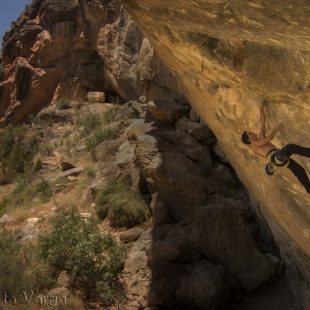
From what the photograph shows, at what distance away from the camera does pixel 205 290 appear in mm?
6664

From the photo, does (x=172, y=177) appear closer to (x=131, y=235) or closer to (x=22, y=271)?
(x=131, y=235)

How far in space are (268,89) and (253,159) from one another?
1140mm

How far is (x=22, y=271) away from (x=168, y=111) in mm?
5936

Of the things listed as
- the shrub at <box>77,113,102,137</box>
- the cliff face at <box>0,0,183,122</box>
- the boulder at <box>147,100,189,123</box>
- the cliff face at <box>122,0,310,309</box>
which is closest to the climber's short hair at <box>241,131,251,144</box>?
the cliff face at <box>122,0,310,309</box>

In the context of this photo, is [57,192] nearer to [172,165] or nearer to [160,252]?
[172,165]

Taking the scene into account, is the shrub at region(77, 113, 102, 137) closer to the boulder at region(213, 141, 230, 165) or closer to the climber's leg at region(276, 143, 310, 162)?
the boulder at region(213, 141, 230, 165)

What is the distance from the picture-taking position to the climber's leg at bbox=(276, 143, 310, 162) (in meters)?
3.68

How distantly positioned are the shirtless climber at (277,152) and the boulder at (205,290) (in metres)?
3.35

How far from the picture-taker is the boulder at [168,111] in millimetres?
11547

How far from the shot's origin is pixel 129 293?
289 inches

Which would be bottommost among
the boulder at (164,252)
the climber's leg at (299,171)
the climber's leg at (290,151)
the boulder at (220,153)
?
the boulder at (164,252)

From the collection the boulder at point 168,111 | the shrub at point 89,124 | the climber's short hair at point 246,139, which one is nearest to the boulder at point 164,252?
the climber's short hair at point 246,139

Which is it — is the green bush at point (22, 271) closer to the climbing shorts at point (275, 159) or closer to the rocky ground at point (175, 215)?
the rocky ground at point (175, 215)

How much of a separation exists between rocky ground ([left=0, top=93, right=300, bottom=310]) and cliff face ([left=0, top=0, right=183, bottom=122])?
478cm
